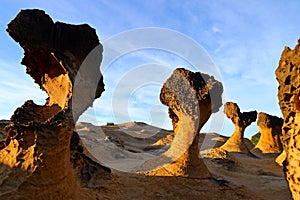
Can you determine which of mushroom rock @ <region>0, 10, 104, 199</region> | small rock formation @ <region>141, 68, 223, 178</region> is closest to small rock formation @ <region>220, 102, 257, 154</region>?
small rock formation @ <region>141, 68, 223, 178</region>

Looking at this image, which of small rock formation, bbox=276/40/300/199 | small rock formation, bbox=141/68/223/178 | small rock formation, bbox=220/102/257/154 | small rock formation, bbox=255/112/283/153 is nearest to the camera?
small rock formation, bbox=276/40/300/199

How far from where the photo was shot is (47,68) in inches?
156

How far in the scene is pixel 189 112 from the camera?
6.17 meters

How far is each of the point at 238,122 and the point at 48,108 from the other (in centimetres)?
1212

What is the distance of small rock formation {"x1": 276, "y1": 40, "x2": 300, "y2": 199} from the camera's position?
280 centimetres

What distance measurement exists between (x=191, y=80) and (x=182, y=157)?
184cm

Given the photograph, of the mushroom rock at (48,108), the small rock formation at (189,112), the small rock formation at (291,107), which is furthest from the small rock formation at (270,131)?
the mushroom rock at (48,108)

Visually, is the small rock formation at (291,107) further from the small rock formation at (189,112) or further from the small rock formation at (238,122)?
the small rock formation at (238,122)

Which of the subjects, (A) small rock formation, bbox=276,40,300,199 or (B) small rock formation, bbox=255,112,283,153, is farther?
(B) small rock formation, bbox=255,112,283,153

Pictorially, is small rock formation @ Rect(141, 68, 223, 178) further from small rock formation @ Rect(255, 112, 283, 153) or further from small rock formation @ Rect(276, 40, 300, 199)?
small rock formation @ Rect(255, 112, 283, 153)

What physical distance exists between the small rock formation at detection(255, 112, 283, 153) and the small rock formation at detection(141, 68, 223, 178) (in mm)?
9122

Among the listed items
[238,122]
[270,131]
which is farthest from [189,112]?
[270,131]

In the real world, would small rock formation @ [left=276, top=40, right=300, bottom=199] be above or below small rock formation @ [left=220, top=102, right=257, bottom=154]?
below

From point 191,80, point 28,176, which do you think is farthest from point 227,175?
point 28,176
